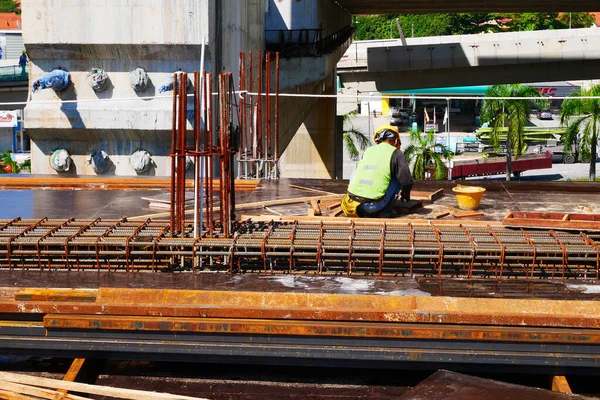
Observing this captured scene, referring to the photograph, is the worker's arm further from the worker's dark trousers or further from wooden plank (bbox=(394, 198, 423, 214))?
wooden plank (bbox=(394, 198, 423, 214))

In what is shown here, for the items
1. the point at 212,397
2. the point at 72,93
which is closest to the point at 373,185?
the point at 212,397

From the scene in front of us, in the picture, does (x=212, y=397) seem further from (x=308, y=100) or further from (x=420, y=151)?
(x=420, y=151)

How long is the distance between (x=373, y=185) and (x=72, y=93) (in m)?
11.5

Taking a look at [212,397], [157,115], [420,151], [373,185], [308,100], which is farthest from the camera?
[420,151]

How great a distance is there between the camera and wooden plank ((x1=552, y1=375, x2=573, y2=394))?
6.59 meters

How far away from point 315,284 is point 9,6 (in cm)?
8280

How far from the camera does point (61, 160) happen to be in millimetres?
19516

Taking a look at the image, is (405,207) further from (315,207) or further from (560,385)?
(560,385)

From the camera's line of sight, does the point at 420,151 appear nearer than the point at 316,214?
No

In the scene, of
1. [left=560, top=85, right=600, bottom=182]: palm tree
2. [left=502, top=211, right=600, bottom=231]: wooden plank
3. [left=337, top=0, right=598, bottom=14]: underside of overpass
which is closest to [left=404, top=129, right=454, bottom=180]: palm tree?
[left=560, top=85, right=600, bottom=182]: palm tree

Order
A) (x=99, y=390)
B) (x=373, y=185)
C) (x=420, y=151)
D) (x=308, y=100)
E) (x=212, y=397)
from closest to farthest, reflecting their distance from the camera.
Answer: (x=99, y=390) → (x=212, y=397) → (x=373, y=185) → (x=308, y=100) → (x=420, y=151)

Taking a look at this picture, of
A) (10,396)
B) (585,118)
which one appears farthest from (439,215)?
(585,118)

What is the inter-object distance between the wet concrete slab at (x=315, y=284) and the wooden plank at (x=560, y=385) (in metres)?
0.71

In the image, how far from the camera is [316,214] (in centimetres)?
979
